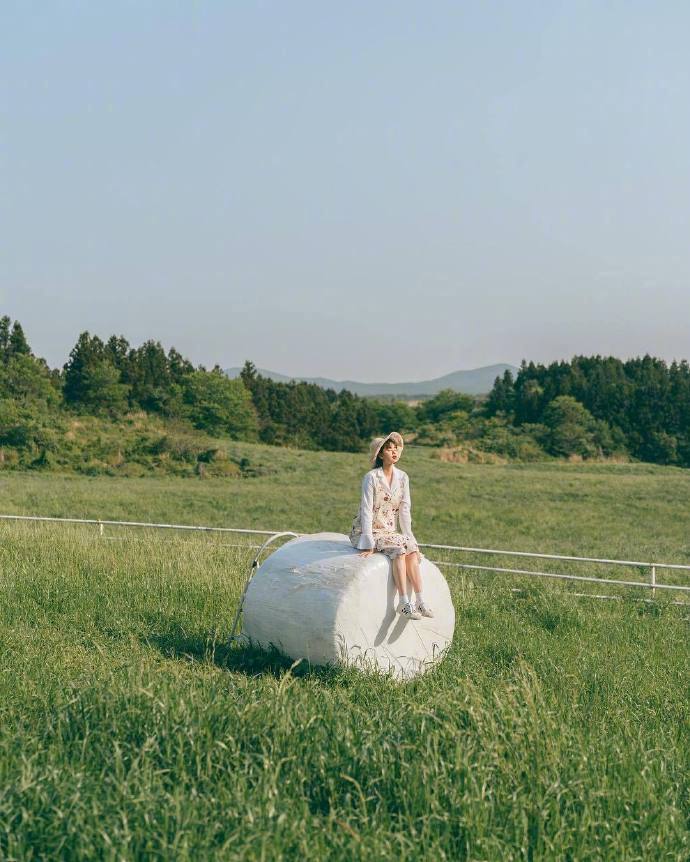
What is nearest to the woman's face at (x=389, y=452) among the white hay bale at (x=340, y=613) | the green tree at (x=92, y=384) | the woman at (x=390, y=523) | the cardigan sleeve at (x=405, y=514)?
the woman at (x=390, y=523)

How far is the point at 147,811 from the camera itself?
14.8ft

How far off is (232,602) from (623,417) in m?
57.7

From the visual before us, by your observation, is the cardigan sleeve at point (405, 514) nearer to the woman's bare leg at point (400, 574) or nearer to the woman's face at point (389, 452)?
the woman's face at point (389, 452)

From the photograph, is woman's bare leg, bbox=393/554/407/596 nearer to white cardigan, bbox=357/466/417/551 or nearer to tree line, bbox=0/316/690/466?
white cardigan, bbox=357/466/417/551

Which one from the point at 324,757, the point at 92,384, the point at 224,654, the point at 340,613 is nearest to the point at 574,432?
the point at 92,384

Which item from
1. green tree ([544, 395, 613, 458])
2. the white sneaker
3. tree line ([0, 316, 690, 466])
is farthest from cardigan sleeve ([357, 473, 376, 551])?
green tree ([544, 395, 613, 458])

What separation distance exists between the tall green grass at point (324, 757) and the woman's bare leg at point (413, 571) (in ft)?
2.74

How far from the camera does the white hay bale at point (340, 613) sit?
8008 mm

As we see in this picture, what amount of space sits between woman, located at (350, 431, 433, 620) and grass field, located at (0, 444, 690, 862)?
895 mm

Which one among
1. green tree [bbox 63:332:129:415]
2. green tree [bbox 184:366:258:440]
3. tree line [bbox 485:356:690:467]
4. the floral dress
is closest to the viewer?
the floral dress

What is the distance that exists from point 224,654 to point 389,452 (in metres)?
2.50

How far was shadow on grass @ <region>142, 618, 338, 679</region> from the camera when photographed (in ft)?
26.6

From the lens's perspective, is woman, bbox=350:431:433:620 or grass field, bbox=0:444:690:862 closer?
grass field, bbox=0:444:690:862

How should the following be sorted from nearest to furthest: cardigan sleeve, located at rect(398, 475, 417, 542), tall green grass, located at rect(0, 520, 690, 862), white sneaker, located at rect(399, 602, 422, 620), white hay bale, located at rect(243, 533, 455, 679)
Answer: tall green grass, located at rect(0, 520, 690, 862)
white hay bale, located at rect(243, 533, 455, 679)
white sneaker, located at rect(399, 602, 422, 620)
cardigan sleeve, located at rect(398, 475, 417, 542)
